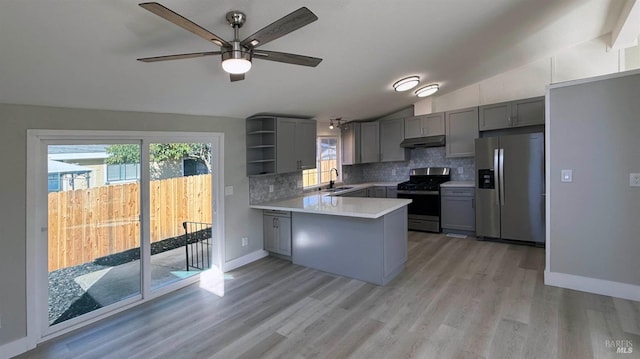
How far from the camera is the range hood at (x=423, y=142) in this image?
5746 mm

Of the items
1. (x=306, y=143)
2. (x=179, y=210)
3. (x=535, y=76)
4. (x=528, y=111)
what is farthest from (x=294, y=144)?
(x=535, y=76)

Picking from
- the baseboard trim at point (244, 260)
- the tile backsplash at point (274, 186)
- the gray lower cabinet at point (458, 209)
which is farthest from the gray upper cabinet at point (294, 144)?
the gray lower cabinet at point (458, 209)

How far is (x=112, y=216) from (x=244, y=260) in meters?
1.77

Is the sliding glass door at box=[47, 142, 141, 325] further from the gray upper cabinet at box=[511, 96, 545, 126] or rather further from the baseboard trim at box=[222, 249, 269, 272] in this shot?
the gray upper cabinet at box=[511, 96, 545, 126]

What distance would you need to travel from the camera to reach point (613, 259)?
302cm

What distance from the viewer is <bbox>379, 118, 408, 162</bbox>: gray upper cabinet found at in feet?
20.6

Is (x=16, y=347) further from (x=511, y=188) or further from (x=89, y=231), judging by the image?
(x=511, y=188)

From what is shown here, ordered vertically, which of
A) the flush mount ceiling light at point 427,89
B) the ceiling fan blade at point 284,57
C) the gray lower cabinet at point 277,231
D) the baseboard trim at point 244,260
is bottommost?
the baseboard trim at point 244,260

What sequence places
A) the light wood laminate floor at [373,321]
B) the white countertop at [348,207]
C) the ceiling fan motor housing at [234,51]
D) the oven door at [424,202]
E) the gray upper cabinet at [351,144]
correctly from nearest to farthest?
the ceiling fan motor housing at [234,51] → the light wood laminate floor at [373,321] → the white countertop at [348,207] → the oven door at [424,202] → the gray upper cabinet at [351,144]

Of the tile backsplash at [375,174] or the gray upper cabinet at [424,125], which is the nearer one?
the tile backsplash at [375,174]

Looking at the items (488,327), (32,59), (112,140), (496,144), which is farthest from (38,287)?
(496,144)

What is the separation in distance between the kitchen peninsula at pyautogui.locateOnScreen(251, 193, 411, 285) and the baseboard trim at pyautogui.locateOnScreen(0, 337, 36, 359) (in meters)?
2.59

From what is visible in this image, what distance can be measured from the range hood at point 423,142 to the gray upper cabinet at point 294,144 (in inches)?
85.8

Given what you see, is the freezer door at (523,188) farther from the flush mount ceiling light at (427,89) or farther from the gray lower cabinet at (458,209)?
the flush mount ceiling light at (427,89)
